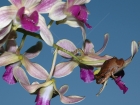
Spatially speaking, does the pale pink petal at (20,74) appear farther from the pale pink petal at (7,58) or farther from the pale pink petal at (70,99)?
the pale pink petal at (70,99)

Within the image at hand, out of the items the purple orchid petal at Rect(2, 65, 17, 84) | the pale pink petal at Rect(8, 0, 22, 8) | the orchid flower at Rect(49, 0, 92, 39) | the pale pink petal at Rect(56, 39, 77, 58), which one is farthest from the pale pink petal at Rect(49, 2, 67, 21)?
the purple orchid petal at Rect(2, 65, 17, 84)

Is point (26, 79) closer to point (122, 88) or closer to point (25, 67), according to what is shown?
point (25, 67)

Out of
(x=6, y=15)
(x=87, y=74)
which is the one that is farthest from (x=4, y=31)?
(x=87, y=74)

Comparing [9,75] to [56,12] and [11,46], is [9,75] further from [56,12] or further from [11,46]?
[56,12]

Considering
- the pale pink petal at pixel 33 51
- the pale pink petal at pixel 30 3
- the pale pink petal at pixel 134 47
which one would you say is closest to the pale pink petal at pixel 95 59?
the pale pink petal at pixel 134 47

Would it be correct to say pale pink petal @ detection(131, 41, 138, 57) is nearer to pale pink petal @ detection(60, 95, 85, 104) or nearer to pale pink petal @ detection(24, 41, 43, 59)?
pale pink petal @ detection(60, 95, 85, 104)

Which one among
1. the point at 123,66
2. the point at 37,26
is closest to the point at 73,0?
the point at 37,26
